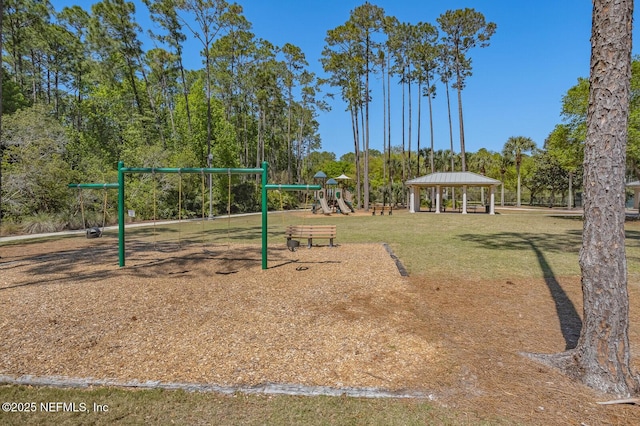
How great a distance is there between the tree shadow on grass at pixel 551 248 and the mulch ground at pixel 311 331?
50 millimetres

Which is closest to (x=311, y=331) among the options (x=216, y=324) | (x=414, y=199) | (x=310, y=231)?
(x=216, y=324)

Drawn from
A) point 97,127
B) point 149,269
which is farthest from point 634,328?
point 97,127

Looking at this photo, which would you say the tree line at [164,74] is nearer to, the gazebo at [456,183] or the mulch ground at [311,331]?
the gazebo at [456,183]

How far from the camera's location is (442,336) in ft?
13.1

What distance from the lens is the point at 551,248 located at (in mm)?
10344

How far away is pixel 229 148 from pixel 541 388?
108 ft

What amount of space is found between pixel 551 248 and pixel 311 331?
30.9 feet

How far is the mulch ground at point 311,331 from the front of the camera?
297cm

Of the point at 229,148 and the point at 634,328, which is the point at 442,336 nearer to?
the point at 634,328

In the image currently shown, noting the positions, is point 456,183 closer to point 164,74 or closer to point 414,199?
point 414,199

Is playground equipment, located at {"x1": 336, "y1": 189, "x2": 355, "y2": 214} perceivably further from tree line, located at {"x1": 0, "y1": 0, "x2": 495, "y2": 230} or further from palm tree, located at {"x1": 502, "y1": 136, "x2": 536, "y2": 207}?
palm tree, located at {"x1": 502, "y1": 136, "x2": 536, "y2": 207}

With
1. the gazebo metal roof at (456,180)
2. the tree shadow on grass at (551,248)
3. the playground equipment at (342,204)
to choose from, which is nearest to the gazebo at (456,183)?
the gazebo metal roof at (456,180)

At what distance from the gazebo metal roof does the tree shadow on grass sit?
13.7 m

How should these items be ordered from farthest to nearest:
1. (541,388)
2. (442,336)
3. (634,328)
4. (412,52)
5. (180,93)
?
(180,93) < (412,52) < (634,328) < (442,336) < (541,388)
